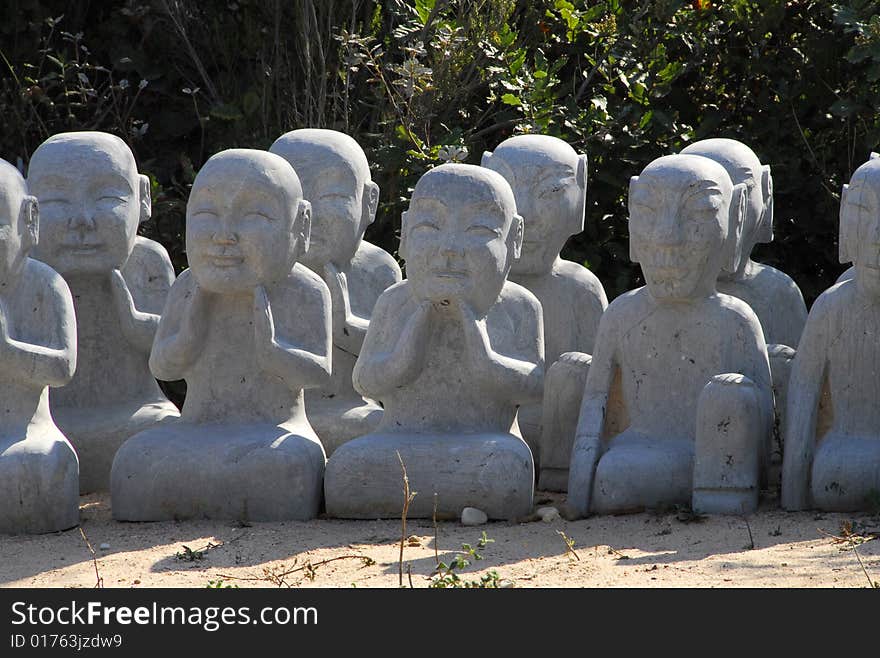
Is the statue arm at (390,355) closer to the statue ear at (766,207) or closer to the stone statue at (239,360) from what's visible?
the stone statue at (239,360)

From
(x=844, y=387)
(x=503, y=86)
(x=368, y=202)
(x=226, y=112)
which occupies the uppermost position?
(x=503, y=86)

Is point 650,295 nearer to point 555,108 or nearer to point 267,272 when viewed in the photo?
point 267,272

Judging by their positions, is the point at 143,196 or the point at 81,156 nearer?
the point at 81,156

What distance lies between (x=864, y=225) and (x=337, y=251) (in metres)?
2.49

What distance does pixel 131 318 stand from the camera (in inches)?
290

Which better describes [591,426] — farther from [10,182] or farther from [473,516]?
[10,182]

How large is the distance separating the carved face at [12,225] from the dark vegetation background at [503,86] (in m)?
2.89

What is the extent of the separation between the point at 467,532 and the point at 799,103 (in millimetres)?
4525

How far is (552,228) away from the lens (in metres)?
7.57

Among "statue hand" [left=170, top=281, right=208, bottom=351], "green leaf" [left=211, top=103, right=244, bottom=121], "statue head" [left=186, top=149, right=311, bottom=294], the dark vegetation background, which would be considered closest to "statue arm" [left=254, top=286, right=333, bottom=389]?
"statue head" [left=186, top=149, right=311, bottom=294]

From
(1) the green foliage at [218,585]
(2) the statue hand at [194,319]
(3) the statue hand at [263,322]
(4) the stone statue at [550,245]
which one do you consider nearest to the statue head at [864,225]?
(4) the stone statue at [550,245]

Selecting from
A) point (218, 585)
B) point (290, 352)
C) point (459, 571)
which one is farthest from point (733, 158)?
point (218, 585)

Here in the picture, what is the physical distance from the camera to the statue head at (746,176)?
24.2 feet

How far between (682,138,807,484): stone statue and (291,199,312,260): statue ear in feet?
5.85
